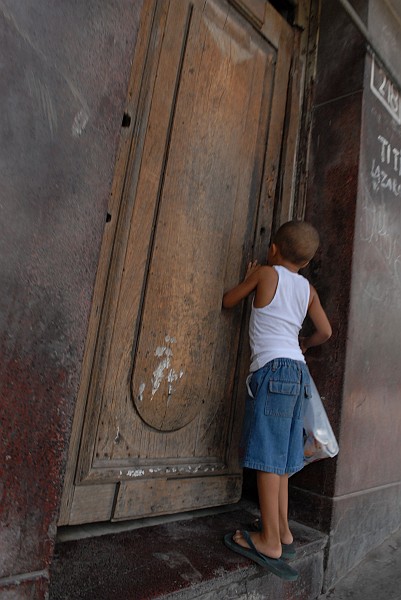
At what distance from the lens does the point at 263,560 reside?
6.03 feet

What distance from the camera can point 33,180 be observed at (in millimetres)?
1306

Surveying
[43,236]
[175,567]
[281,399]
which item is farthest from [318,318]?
[43,236]

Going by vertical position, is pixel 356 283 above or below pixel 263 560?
above

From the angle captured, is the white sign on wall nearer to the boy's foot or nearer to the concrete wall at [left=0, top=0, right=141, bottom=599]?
the concrete wall at [left=0, top=0, right=141, bottom=599]

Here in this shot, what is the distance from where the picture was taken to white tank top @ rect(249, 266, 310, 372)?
2098 mm

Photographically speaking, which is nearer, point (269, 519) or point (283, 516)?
point (269, 519)

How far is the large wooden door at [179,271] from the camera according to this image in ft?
6.30

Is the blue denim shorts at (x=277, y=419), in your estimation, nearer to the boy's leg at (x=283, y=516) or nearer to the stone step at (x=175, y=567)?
the boy's leg at (x=283, y=516)

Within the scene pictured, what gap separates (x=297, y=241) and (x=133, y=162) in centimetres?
84

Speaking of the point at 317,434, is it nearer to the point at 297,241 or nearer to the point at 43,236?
the point at 297,241

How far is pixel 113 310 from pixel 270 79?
1744 millimetres

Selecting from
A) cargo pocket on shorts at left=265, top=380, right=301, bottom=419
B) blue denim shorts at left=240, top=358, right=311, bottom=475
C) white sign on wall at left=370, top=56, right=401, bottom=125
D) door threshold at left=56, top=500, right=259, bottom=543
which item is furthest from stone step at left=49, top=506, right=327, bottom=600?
white sign on wall at left=370, top=56, right=401, bottom=125

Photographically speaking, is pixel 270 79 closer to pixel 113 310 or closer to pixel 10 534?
pixel 113 310

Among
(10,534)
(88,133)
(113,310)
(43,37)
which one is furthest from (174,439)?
(43,37)
